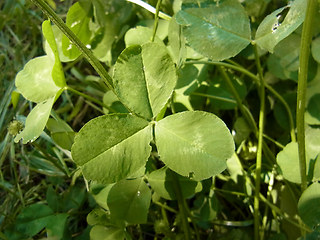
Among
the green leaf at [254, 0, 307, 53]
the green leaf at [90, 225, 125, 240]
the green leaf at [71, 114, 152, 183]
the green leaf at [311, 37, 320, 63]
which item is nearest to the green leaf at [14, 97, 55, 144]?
the green leaf at [71, 114, 152, 183]

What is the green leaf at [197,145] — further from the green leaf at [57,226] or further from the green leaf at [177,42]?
the green leaf at [57,226]

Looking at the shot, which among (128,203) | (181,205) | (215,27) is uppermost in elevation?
(215,27)

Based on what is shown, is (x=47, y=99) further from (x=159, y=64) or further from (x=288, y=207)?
(x=288, y=207)

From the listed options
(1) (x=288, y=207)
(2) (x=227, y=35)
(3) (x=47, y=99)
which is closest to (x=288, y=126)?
(1) (x=288, y=207)

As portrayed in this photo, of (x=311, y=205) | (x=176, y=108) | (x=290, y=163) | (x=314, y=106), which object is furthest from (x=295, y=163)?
(x=176, y=108)

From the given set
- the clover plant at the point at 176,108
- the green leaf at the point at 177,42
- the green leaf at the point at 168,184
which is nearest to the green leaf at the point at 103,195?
the clover plant at the point at 176,108

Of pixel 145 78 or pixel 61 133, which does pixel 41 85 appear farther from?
pixel 145 78

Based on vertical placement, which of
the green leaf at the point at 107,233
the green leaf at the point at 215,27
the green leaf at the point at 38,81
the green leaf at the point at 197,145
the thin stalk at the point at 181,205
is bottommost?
the thin stalk at the point at 181,205

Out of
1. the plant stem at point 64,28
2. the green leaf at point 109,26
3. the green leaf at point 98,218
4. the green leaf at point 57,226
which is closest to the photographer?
the plant stem at point 64,28
